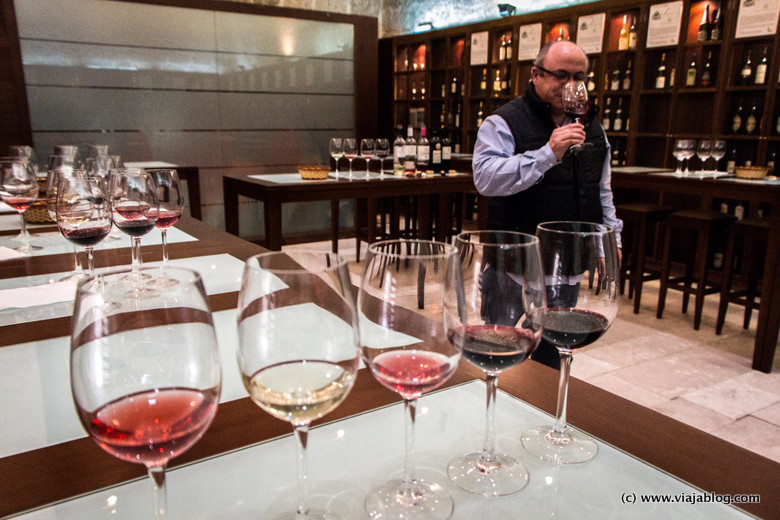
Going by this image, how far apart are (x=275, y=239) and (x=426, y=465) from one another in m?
3.20

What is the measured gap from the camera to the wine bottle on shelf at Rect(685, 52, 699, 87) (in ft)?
15.5

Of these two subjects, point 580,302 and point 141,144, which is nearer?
point 580,302

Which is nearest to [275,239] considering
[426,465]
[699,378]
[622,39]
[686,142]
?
[699,378]

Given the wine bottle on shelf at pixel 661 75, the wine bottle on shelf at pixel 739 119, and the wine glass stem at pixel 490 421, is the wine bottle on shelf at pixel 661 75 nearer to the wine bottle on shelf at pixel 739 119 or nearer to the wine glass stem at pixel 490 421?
the wine bottle on shelf at pixel 739 119

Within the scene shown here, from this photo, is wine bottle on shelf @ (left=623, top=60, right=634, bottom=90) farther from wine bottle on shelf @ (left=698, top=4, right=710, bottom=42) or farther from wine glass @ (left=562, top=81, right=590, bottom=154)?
wine glass @ (left=562, top=81, right=590, bottom=154)

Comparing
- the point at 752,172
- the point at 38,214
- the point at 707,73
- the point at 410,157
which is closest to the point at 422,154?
the point at 410,157

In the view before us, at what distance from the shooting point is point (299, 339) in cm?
50

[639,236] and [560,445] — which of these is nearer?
[560,445]

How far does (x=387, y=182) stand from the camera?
3.99 metres

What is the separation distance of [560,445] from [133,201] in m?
0.97

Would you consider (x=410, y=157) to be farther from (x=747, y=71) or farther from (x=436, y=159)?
(x=747, y=71)

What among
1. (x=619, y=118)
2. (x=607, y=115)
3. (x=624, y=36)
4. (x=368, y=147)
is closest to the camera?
(x=368, y=147)

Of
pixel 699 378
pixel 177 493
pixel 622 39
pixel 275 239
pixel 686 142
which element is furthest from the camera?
pixel 622 39

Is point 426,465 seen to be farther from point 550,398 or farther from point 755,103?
point 755,103
